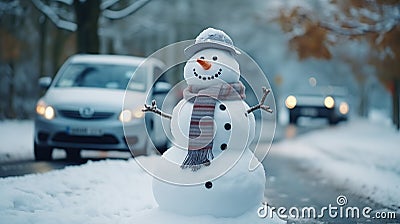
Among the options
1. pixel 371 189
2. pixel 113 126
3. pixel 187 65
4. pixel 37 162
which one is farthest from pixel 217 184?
pixel 37 162

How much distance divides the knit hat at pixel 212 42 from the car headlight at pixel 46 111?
5.11 meters

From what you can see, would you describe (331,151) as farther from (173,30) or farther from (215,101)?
(173,30)

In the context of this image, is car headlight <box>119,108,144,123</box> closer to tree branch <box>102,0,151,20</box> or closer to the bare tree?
the bare tree

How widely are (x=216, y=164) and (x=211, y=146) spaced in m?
0.15

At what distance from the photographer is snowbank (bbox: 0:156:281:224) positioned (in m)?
5.48

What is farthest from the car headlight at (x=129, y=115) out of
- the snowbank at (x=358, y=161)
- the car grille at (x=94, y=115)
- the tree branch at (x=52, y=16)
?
the tree branch at (x=52, y=16)

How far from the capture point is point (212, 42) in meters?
5.48

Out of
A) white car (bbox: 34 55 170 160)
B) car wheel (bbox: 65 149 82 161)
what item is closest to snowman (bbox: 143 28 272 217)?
white car (bbox: 34 55 170 160)

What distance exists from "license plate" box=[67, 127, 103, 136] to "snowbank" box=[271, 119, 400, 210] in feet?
12.0

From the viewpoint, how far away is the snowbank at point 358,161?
325 inches

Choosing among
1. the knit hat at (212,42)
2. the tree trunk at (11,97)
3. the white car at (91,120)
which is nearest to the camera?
the knit hat at (212,42)

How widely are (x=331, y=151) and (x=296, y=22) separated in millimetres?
2920

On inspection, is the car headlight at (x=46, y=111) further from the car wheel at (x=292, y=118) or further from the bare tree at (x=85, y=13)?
the car wheel at (x=292, y=118)

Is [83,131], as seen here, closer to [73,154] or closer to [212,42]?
[73,154]
